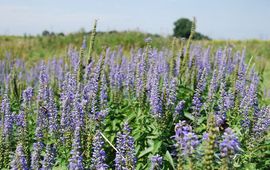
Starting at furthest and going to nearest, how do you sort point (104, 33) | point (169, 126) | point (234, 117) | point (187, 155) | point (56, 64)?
point (104, 33) → point (56, 64) → point (234, 117) → point (169, 126) → point (187, 155)

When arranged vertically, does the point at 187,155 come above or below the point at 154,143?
above

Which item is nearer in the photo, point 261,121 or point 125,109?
point 261,121

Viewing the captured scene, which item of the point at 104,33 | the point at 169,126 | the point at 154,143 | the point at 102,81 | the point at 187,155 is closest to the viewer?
the point at 187,155

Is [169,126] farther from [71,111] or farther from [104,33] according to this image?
[104,33]

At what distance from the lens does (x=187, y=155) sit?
2760 millimetres

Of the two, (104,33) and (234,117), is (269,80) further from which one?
(234,117)

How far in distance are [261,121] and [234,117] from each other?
19.7 inches

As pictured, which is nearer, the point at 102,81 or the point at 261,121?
the point at 261,121

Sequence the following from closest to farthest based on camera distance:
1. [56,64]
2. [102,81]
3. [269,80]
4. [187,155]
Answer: [187,155], [102,81], [56,64], [269,80]

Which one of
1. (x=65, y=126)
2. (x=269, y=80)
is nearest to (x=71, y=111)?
(x=65, y=126)

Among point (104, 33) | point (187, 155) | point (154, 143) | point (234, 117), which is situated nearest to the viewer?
point (187, 155)

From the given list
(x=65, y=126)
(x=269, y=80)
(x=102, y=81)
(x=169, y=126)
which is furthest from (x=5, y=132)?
(x=269, y=80)

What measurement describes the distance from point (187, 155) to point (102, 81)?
10.8 ft

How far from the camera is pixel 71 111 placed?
15.9ft
